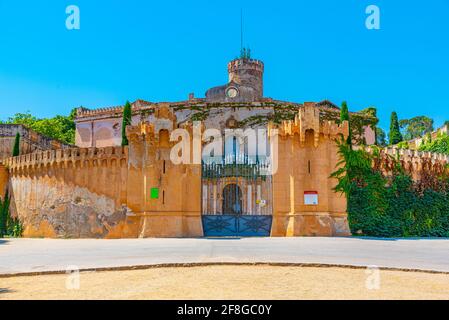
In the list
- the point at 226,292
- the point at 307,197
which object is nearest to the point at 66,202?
the point at 307,197

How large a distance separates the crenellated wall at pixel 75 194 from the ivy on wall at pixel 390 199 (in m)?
12.8

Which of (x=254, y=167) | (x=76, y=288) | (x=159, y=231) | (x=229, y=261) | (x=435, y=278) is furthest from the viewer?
(x=254, y=167)

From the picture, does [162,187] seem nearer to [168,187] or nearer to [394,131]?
[168,187]

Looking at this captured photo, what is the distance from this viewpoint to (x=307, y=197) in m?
24.6

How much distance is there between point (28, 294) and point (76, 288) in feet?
3.17

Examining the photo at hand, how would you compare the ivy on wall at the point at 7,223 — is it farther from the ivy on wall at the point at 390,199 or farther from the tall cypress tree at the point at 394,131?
the tall cypress tree at the point at 394,131

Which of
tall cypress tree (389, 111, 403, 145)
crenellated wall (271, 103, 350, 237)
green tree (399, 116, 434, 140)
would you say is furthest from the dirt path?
green tree (399, 116, 434, 140)

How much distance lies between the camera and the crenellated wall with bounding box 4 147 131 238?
2677 cm

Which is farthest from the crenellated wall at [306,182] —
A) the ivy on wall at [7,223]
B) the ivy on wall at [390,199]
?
the ivy on wall at [7,223]

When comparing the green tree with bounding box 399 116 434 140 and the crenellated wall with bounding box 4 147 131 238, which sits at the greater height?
the green tree with bounding box 399 116 434 140

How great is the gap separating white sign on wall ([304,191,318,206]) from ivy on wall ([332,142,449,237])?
177 cm

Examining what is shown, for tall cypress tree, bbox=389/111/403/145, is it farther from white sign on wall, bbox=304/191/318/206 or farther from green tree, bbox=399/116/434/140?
white sign on wall, bbox=304/191/318/206

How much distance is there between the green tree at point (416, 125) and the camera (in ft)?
305
